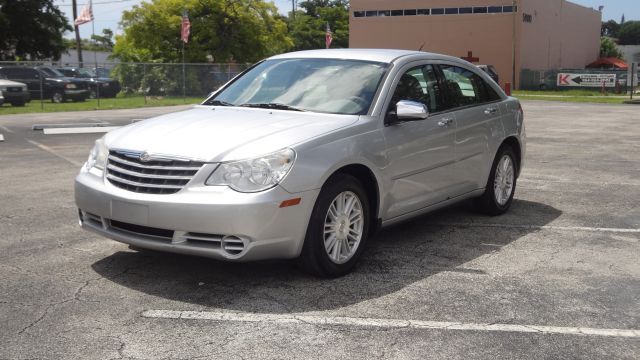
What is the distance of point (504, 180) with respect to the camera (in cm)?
745

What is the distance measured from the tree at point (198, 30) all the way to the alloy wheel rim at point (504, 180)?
34.1m

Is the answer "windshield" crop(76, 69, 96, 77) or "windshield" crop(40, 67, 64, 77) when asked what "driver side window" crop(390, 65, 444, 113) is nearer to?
"windshield" crop(40, 67, 64, 77)

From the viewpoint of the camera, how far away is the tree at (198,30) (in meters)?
40.1

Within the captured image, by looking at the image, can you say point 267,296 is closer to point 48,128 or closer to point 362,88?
point 362,88

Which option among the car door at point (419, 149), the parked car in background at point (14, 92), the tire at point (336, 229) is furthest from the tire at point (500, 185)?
the parked car in background at point (14, 92)

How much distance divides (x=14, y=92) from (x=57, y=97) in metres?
2.98

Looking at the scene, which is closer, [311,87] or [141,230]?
[141,230]

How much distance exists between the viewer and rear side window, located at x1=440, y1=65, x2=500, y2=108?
261 inches

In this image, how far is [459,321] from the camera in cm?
432

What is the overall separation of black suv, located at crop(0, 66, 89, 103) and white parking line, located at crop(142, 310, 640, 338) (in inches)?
952

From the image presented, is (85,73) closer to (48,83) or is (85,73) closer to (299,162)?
(48,83)

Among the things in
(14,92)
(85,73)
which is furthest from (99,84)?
(14,92)

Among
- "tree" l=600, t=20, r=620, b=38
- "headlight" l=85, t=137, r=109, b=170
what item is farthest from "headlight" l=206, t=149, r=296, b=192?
"tree" l=600, t=20, r=620, b=38

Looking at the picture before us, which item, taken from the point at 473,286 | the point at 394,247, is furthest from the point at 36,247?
the point at 473,286
